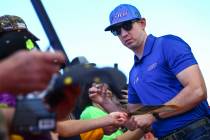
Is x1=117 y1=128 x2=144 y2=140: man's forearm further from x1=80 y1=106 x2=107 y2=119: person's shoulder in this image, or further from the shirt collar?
the shirt collar

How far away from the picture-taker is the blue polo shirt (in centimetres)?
336

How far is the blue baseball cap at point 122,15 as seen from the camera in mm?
3994

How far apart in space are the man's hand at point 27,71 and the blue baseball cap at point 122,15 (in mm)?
2817

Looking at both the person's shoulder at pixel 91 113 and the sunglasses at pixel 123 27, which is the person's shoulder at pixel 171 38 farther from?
the person's shoulder at pixel 91 113

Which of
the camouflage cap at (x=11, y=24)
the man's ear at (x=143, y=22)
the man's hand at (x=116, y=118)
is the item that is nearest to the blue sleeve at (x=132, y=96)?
the man's ear at (x=143, y=22)

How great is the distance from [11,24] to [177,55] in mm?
1461

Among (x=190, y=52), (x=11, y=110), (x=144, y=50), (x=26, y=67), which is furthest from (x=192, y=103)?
(x=26, y=67)

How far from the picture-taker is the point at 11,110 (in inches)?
59.5

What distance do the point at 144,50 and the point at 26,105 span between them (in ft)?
8.42

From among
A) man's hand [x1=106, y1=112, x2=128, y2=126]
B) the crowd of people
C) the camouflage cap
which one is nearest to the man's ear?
the crowd of people

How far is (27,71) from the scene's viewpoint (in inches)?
45.8

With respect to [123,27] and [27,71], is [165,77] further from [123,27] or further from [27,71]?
[27,71]

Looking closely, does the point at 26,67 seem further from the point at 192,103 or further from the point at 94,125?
the point at 192,103

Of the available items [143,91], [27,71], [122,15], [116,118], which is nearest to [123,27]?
[122,15]
